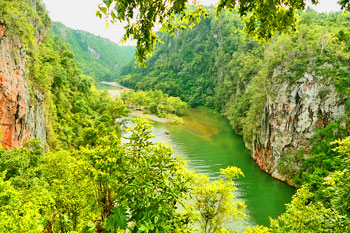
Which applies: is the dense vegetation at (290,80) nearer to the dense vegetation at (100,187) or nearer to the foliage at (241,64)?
the foliage at (241,64)

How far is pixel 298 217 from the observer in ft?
29.4

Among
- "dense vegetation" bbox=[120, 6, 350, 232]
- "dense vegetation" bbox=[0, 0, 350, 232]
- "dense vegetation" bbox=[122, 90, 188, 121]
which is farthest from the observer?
"dense vegetation" bbox=[122, 90, 188, 121]

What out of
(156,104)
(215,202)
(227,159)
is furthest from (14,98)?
(156,104)

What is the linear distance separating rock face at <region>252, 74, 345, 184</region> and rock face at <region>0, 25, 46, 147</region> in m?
24.3

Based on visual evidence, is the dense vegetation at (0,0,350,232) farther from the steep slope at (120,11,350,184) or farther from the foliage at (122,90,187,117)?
the foliage at (122,90,187,117)

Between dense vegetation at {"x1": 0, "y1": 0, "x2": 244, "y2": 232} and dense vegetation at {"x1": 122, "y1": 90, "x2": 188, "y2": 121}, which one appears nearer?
dense vegetation at {"x1": 0, "y1": 0, "x2": 244, "y2": 232}

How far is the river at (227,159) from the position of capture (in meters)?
21.6

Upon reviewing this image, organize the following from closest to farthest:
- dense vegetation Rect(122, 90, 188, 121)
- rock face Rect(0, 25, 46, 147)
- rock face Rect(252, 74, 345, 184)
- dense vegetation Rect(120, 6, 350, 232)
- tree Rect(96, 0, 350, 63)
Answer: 1. tree Rect(96, 0, 350, 63)
2. dense vegetation Rect(120, 6, 350, 232)
3. rock face Rect(0, 25, 46, 147)
4. rock face Rect(252, 74, 345, 184)
5. dense vegetation Rect(122, 90, 188, 121)

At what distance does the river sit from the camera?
21.6 m

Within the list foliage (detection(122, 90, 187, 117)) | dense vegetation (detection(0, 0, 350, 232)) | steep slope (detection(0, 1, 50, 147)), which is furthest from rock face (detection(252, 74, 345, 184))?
foliage (detection(122, 90, 187, 117))

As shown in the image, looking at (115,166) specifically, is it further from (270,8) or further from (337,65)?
(337,65)

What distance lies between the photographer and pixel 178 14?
165 inches

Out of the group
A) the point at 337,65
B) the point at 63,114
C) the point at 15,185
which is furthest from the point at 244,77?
the point at 15,185

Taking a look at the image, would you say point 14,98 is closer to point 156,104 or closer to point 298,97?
point 298,97
